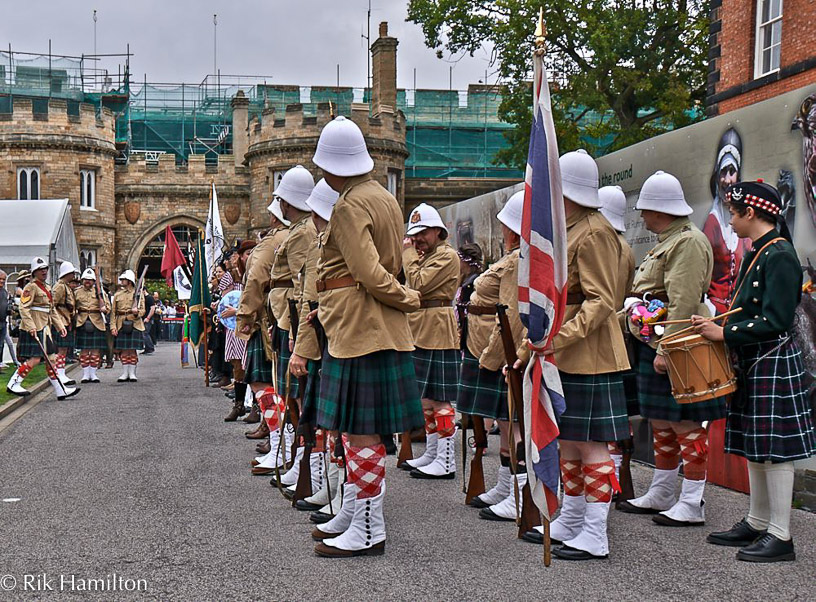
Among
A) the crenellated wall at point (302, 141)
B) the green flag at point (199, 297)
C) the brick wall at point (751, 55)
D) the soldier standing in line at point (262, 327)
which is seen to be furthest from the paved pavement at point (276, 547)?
the crenellated wall at point (302, 141)

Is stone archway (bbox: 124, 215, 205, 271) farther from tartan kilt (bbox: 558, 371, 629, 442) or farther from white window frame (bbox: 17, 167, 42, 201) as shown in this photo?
tartan kilt (bbox: 558, 371, 629, 442)

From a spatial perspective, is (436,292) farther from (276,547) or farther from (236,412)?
(236,412)

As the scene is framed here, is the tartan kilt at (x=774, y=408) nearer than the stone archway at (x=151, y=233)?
Yes

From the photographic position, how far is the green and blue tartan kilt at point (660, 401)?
5.91 m

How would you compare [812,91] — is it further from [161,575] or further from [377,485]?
[161,575]

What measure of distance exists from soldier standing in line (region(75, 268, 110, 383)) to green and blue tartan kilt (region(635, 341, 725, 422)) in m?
12.5

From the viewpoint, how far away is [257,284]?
7.56m

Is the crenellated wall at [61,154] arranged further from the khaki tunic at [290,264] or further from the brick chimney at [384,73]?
the khaki tunic at [290,264]

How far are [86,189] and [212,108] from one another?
11003 mm

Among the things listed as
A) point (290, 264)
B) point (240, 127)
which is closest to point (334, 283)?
point (290, 264)

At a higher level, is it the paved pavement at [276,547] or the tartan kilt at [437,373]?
the tartan kilt at [437,373]

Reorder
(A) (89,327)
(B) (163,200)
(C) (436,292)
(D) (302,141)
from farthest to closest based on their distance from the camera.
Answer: (B) (163,200)
(D) (302,141)
(A) (89,327)
(C) (436,292)

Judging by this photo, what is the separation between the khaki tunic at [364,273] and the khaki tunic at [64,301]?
1181 cm

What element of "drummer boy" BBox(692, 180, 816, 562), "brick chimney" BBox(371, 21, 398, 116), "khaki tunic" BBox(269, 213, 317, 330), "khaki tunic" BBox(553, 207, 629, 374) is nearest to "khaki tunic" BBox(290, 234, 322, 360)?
"khaki tunic" BBox(269, 213, 317, 330)
